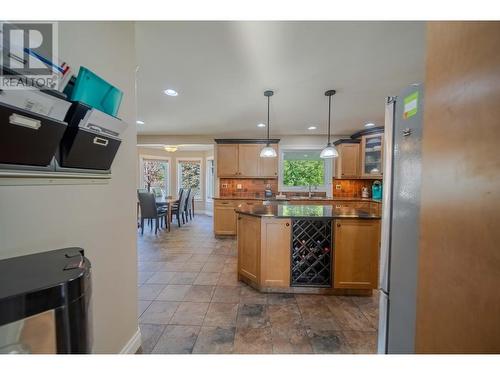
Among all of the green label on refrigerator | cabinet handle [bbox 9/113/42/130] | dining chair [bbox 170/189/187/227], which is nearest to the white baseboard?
cabinet handle [bbox 9/113/42/130]

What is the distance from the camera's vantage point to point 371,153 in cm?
455

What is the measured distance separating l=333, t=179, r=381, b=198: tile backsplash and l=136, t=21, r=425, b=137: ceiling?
1.87 meters

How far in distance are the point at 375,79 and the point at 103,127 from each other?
2818 millimetres

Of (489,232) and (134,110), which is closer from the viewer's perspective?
(489,232)

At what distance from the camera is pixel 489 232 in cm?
57

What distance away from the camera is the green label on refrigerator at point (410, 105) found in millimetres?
1018

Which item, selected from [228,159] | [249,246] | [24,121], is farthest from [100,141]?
[228,159]

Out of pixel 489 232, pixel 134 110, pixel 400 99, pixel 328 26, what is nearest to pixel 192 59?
pixel 134 110

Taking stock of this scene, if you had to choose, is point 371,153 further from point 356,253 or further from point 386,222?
point 386,222

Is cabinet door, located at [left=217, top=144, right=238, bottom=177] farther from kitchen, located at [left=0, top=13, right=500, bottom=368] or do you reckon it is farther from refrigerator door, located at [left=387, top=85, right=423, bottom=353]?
refrigerator door, located at [left=387, top=85, right=423, bottom=353]

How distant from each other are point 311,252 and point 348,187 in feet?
11.2
